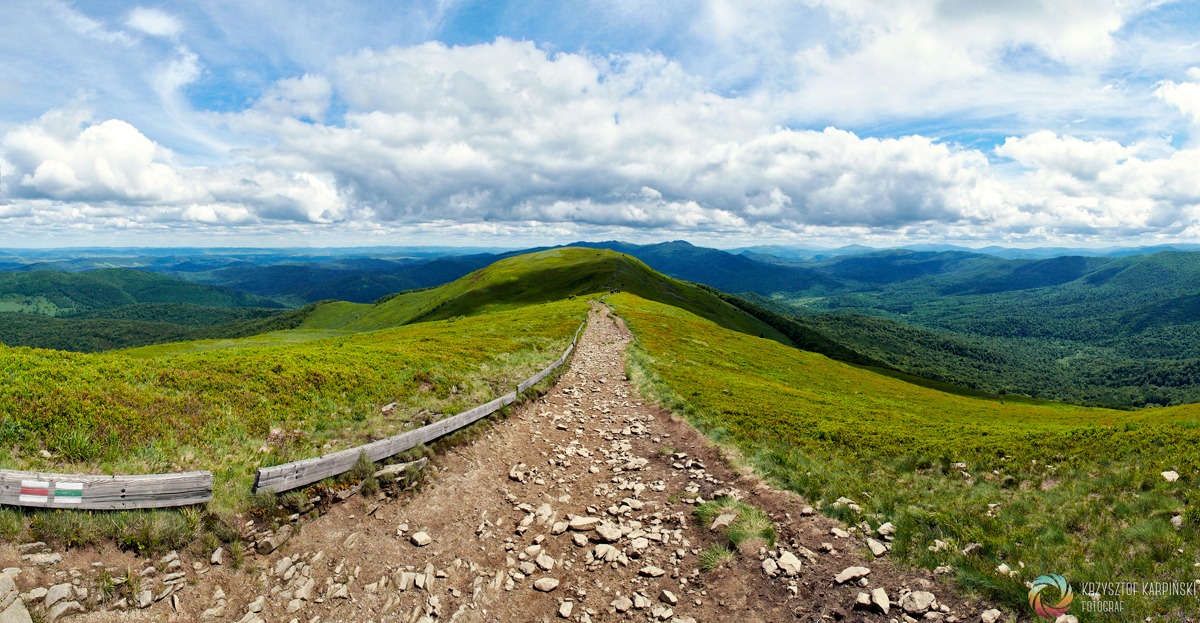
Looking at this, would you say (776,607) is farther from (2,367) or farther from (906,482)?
(2,367)

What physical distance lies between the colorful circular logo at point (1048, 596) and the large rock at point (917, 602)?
60.4 inches

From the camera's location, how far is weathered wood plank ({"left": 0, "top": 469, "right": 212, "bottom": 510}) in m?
8.67

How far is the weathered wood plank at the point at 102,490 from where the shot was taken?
8672 millimetres

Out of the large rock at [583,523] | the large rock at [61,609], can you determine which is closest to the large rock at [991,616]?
the large rock at [583,523]

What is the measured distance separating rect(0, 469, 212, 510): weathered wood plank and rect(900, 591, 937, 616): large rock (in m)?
14.7

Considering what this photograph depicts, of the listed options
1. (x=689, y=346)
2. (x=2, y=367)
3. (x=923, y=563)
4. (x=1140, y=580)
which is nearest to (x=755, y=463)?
(x=923, y=563)

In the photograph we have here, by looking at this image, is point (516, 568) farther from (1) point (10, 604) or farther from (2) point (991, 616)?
(2) point (991, 616)

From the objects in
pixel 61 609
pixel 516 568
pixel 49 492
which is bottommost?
pixel 516 568

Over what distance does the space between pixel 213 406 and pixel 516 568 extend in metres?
11.0

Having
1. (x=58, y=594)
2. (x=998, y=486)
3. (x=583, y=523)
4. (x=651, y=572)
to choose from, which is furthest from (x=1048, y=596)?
(x=58, y=594)

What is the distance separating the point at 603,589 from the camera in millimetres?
10375

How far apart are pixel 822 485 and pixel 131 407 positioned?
19.7 meters

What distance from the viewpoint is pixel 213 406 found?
565 inches

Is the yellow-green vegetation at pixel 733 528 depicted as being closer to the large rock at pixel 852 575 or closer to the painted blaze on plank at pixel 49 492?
the large rock at pixel 852 575
